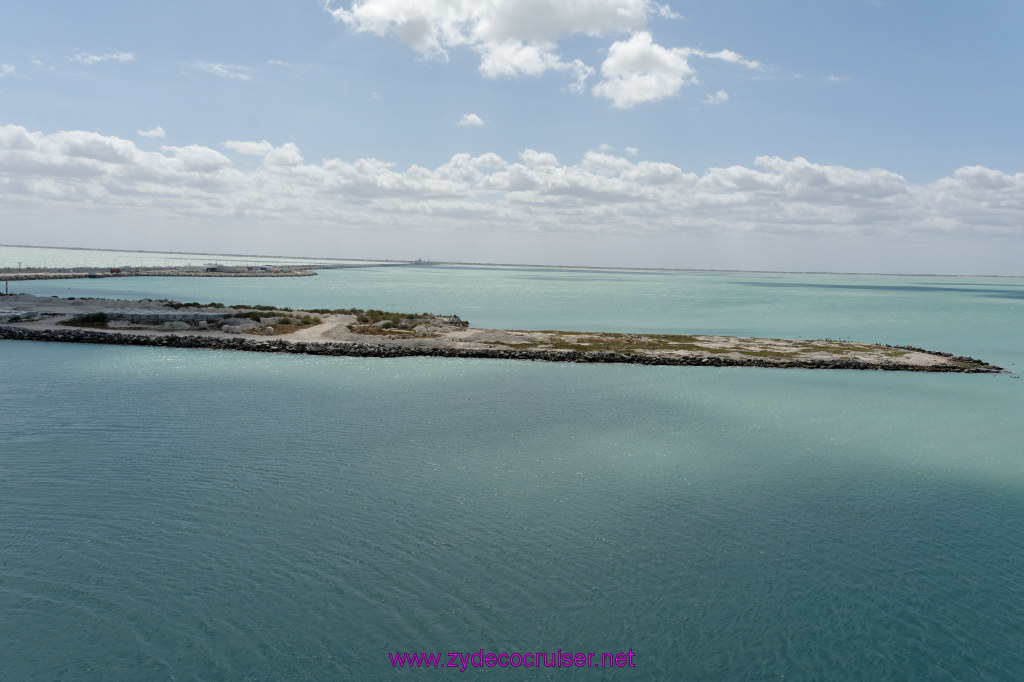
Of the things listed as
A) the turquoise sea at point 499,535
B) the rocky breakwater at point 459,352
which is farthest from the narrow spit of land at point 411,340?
the turquoise sea at point 499,535

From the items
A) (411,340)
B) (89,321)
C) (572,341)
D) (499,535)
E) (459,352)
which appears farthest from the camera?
(89,321)

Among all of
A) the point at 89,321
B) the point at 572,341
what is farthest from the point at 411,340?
the point at 89,321

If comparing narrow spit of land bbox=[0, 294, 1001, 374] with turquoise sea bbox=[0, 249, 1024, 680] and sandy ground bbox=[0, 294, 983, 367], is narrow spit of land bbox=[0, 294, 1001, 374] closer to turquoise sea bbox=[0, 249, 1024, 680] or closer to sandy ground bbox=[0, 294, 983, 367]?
sandy ground bbox=[0, 294, 983, 367]

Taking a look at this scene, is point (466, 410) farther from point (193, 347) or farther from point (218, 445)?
point (193, 347)

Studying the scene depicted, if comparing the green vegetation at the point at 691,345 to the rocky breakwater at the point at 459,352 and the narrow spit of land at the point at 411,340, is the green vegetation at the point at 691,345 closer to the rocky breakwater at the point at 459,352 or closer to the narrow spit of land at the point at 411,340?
the narrow spit of land at the point at 411,340

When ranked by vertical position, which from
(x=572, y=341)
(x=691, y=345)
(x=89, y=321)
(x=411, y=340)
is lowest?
(x=691, y=345)

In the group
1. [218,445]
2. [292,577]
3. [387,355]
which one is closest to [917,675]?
[292,577]

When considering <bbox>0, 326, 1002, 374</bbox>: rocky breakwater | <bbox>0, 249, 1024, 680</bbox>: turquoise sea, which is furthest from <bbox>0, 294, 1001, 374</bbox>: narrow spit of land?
<bbox>0, 249, 1024, 680</bbox>: turquoise sea

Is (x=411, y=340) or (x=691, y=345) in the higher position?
(x=411, y=340)

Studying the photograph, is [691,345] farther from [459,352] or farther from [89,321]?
[89,321]
